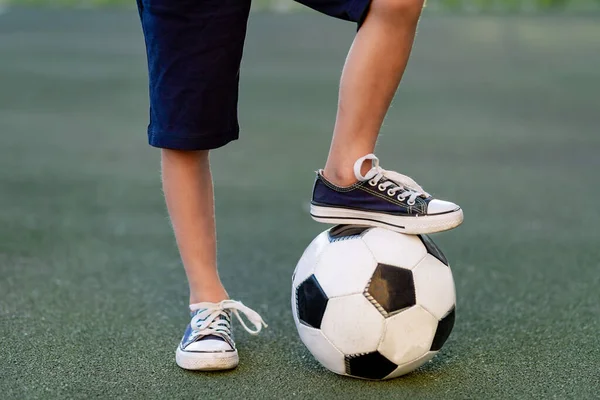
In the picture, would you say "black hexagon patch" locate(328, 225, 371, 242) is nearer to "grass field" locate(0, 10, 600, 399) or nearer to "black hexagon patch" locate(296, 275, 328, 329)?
"black hexagon patch" locate(296, 275, 328, 329)

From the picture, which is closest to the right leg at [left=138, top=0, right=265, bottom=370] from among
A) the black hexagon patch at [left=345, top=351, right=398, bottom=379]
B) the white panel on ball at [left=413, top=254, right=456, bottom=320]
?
the black hexagon patch at [left=345, top=351, right=398, bottom=379]

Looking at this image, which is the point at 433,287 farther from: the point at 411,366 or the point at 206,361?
the point at 206,361

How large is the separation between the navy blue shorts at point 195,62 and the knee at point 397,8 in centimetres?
5

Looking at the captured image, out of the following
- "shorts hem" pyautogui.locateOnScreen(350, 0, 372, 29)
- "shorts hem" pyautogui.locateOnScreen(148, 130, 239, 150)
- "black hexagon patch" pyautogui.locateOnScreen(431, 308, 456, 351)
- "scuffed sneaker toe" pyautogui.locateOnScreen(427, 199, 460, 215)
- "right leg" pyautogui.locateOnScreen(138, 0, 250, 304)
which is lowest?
"black hexagon patch" pyautogui.locateOnScreen(431, 308, 456, 351)

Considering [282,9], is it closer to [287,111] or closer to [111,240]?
[287,111]

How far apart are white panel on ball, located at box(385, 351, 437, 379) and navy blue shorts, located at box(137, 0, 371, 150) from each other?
2.25 ft

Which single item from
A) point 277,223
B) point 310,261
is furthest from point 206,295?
point 277,223

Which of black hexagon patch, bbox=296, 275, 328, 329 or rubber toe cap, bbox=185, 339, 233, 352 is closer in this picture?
black hexagon patch, bbox=296, 275, 328, 329

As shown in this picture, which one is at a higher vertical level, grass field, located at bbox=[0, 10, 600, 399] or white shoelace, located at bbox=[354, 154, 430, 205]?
white shoelace, located at bbox=[354, 154, 430, 205]

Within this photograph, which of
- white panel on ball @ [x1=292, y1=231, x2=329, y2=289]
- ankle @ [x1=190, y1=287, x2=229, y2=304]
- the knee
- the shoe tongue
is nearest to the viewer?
the knee

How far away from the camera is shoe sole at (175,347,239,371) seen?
2.30m

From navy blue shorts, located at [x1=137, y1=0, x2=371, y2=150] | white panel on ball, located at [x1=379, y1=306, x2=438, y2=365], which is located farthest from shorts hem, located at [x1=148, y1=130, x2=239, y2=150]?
white panel on ball, located at [x1=379, y1=306, x2=438, y2=365]

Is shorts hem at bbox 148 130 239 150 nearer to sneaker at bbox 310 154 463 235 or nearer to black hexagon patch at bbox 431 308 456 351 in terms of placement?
sneaker at bbox 310 154 463 235

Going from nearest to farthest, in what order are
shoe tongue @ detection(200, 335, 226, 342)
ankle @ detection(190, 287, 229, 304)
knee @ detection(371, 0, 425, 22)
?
knee @ detection(371, 0, 425, 22) < shoe tongue @ detection(200, 335, 226, 342) < ankle @ detection(190, 287, 229, 304)
